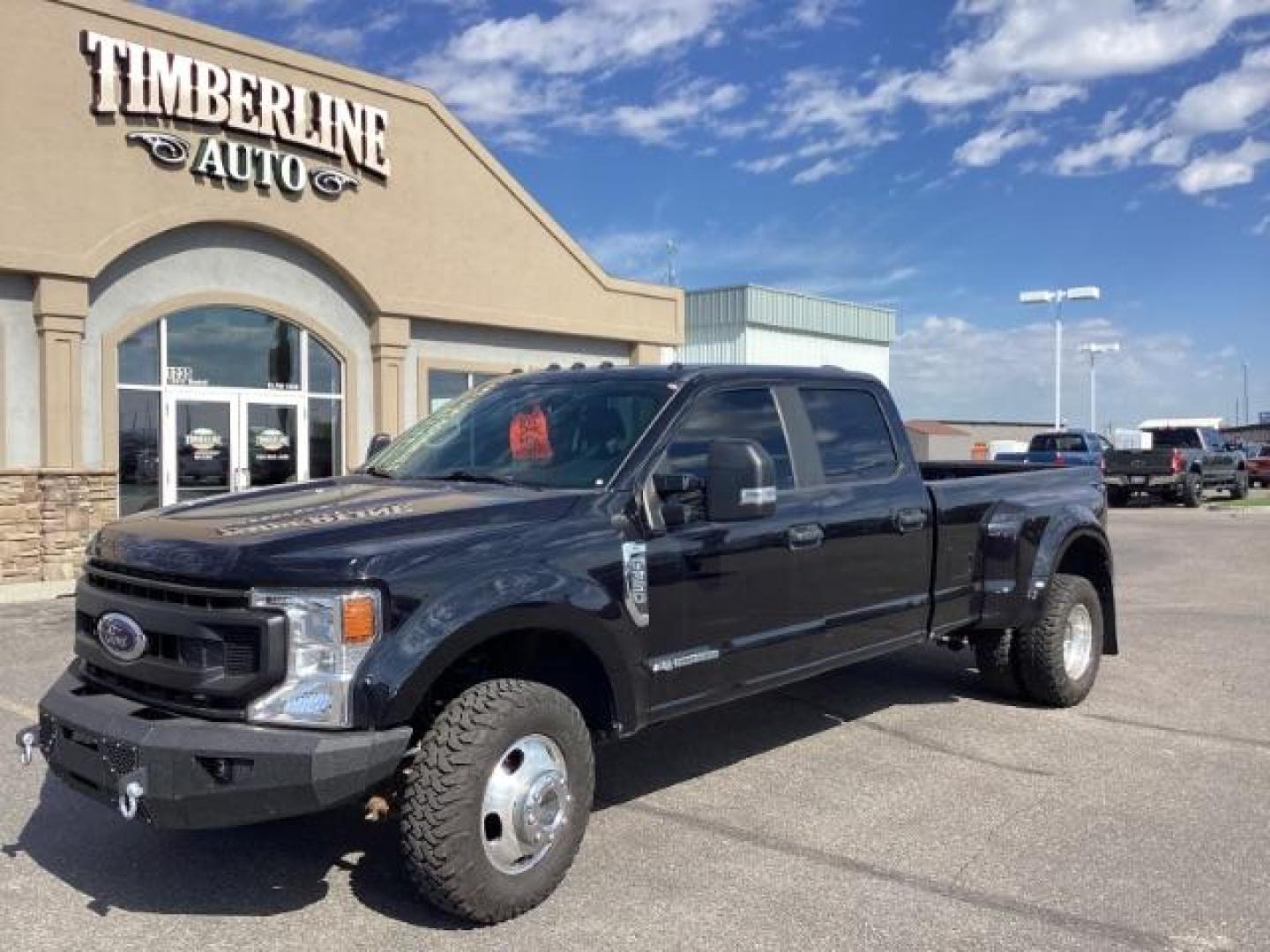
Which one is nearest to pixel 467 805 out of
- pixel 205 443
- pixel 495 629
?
pixel 495 629

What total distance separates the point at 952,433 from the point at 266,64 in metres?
39.0

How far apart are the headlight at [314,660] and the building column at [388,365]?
41.2 feet

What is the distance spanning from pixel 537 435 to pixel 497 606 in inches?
48.3

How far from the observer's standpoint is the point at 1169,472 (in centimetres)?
2517

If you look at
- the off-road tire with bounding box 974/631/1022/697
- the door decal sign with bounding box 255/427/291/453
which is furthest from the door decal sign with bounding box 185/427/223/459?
the off-road tire with bounding box 974/631/1022/697

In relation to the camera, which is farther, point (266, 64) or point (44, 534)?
point (266, 64)

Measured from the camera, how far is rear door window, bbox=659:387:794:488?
453cm

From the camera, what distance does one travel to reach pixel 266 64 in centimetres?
1439

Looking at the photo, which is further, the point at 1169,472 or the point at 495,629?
the point at 1169,472

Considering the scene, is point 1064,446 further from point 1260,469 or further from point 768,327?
point 1260,469

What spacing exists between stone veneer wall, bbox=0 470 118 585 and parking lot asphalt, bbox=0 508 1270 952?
6455 mm

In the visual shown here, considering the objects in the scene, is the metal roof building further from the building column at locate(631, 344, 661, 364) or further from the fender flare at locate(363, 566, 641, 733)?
the fender flare at locate(363, 566, 641, 733)

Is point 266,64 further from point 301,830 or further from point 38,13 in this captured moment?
point 301,830

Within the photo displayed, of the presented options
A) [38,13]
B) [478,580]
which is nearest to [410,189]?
[38,13]
